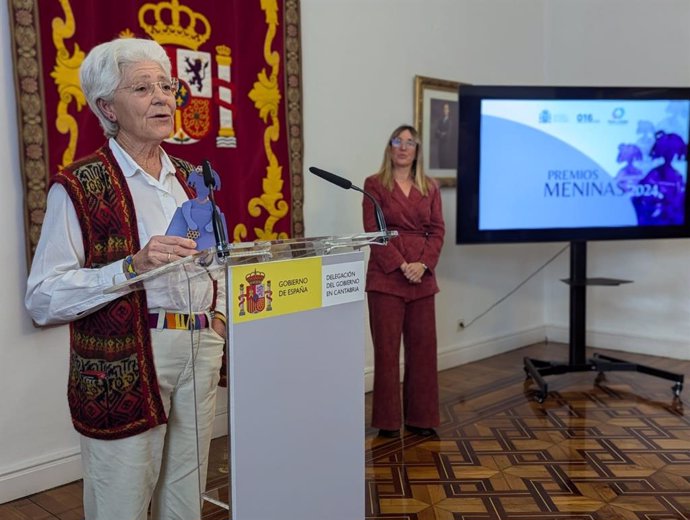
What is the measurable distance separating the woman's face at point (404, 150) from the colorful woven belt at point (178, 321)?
2.23 metres

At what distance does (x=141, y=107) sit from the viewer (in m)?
1.61

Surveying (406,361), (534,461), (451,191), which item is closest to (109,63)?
(406,361)

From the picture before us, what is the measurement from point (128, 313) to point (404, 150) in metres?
2.27

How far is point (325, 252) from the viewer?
155 centimetres

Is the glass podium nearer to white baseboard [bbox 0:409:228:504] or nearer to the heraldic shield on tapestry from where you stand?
the heraldic shield on tapestry

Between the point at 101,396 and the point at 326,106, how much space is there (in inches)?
109

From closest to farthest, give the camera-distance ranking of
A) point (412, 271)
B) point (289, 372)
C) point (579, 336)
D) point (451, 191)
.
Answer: point (289, 372) → point (412, 271) → point (579, 336) → point (451, 191)

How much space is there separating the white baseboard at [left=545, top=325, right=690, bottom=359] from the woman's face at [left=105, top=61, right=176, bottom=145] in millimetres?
4761

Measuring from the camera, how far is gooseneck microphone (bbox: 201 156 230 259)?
1.29m

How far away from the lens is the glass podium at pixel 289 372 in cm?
136

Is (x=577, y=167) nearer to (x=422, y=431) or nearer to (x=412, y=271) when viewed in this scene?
(x=412, y=271)

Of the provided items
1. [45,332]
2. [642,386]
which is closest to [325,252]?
[45,332]

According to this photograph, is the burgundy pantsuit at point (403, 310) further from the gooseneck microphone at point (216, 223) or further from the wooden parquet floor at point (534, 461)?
the gooseneck microphone at point (216, 223)

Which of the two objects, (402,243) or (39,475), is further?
(402,243)
